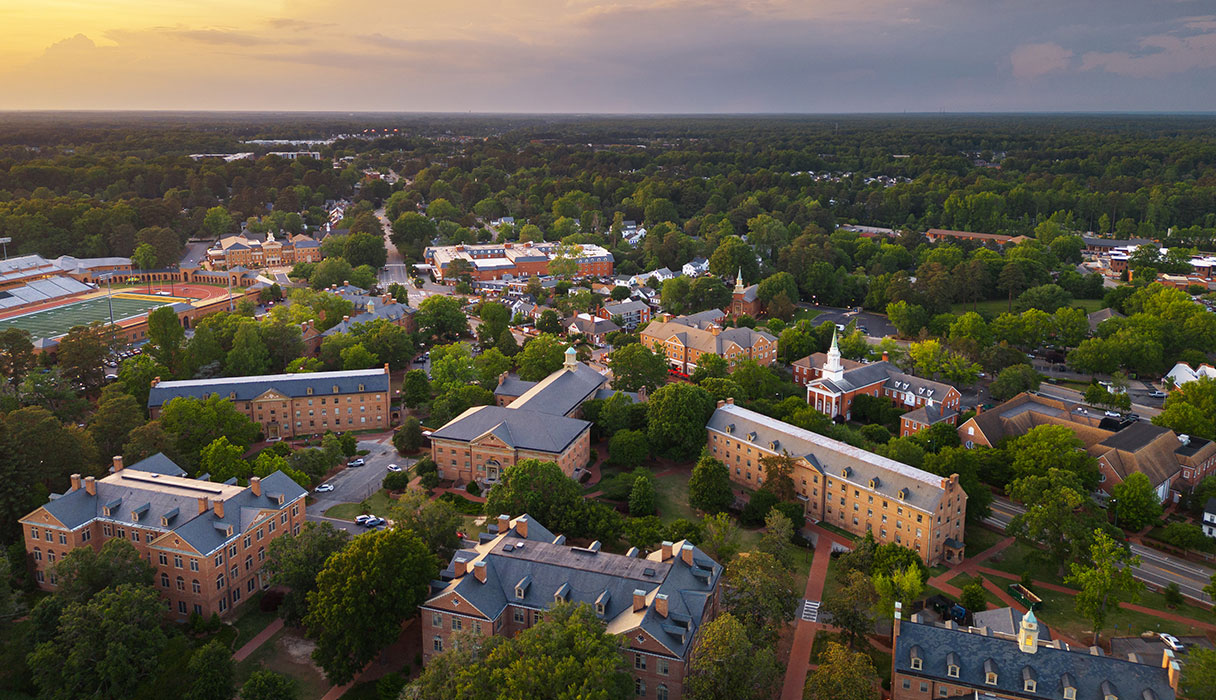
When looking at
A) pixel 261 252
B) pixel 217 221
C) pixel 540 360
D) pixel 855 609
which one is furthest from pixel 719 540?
pixel 217 221


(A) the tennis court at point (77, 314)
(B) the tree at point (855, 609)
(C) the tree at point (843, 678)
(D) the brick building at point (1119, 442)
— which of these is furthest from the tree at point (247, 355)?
(D) the brick building at point (1119, 442)

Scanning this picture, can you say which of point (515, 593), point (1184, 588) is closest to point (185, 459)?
point (515, 593)

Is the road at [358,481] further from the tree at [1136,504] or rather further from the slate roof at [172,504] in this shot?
the tree at [1136,504]

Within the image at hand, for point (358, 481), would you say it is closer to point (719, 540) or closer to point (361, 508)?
point (361, 508)

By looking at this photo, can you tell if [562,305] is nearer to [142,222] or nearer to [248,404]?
[248,404]

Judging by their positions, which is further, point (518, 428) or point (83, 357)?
point (83, 357)

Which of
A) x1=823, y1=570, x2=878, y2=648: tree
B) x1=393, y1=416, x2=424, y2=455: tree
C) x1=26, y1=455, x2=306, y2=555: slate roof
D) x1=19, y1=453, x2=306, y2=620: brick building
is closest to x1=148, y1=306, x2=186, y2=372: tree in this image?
x1=393, y1=416, x2=424, y2=455: tree
